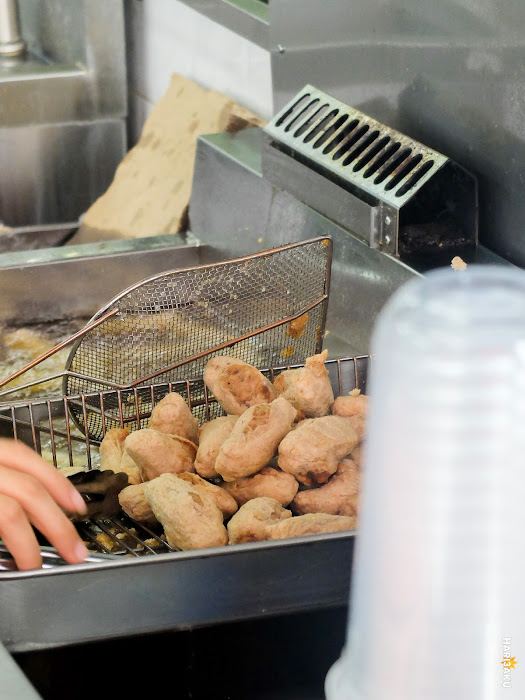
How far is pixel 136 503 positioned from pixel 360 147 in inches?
36.3

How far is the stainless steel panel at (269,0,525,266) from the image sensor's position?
4.99ft

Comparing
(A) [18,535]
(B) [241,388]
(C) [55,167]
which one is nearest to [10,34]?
(C) [55,167]

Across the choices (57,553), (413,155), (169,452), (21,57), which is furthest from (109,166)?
(57,553)

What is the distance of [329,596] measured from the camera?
949 millimetres

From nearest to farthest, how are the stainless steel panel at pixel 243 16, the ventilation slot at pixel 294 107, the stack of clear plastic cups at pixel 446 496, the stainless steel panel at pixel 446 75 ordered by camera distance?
1. the stack of clear plastic cups at pixel 446 496
2. the stainless steel panel at pixel 446 75
3. the ventilation slot at pixel 294 107
4. the stainless steel panel at pixel 243 16

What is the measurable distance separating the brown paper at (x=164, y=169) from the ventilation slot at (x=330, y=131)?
30.3 inches

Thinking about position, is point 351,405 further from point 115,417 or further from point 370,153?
point 370,153

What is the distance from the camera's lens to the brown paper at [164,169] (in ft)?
8.86

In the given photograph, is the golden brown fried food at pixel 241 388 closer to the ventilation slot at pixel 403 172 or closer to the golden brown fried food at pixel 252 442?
the golden brown fried food at pixel 252 442

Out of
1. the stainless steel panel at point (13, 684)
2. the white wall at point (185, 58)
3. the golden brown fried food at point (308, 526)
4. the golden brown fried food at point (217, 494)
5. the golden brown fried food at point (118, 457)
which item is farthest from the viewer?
the white wall at point (185, 58)

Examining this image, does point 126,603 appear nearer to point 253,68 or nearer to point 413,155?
point 413,155

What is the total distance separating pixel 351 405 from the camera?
130 cm

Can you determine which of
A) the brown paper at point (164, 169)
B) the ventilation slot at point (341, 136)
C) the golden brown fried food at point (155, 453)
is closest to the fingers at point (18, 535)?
the golden brown fried food at point (155, 453)

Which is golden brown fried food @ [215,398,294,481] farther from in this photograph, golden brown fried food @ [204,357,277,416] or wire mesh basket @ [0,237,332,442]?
wire mesh basket @ [0,237,332,442]
